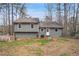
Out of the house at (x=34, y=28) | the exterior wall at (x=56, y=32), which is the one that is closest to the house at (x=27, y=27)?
the house at (x=34, y=28)

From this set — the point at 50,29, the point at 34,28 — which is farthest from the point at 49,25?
the point at 34,28

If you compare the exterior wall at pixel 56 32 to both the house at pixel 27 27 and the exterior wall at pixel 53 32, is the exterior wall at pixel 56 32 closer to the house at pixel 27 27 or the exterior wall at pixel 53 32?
the exterior wall at pixel 53 32

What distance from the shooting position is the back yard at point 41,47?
3.00 metres

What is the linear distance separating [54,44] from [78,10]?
373mm

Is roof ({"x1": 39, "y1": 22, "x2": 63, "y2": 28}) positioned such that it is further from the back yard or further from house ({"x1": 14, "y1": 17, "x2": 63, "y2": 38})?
the back yard

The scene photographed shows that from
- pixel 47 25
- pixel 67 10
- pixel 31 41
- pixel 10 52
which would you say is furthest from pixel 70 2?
pixel 10 52

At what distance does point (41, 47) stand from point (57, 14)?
1.08ft

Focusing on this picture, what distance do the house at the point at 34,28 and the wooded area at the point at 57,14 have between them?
0.15ft

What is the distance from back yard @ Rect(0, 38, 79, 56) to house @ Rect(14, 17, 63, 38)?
0.06m

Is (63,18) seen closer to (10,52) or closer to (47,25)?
(47,25)

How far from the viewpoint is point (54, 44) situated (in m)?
3.01

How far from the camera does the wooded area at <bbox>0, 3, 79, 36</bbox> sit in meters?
3.00

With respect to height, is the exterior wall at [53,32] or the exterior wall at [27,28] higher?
the exterior wall at [27,28]

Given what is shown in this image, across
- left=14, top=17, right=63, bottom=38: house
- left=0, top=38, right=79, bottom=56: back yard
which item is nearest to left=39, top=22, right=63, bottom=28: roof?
left=14, top=17, right=63, bottom=38: house
